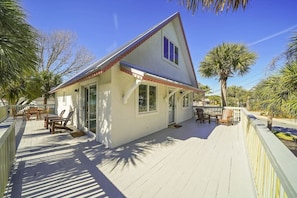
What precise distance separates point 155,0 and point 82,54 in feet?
71.4

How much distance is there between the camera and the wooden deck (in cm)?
307

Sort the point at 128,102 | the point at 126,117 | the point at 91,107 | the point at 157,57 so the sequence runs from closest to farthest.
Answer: the point at 126,117 < the point at 128,102 < the point at 91,107 < the point at 157,57

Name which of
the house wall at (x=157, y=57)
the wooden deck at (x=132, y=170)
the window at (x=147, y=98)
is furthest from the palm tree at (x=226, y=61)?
the wooden deck at (x=132, y=170)

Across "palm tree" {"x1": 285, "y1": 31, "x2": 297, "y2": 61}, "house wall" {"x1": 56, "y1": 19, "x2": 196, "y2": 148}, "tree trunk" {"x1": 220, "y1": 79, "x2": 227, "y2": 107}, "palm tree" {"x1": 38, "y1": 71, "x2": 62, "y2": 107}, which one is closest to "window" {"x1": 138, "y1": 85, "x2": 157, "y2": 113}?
"house wall" {"x1": 56, "y1": 19, "x2": 196, "y2": 148}

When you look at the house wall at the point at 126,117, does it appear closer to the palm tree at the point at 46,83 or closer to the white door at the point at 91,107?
the white door at the point at 91,107

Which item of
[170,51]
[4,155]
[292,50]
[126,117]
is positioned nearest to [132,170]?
[126,117]

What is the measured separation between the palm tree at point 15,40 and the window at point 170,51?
7056 millimetres

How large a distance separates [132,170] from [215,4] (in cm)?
404

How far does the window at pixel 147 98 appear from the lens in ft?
23.1

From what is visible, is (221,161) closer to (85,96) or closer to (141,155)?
(141,155)

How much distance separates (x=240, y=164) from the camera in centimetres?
438

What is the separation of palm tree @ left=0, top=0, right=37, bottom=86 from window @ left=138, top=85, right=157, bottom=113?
13.5 feet

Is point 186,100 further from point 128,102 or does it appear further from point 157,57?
point 128,102

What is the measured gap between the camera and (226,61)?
1484 cm
